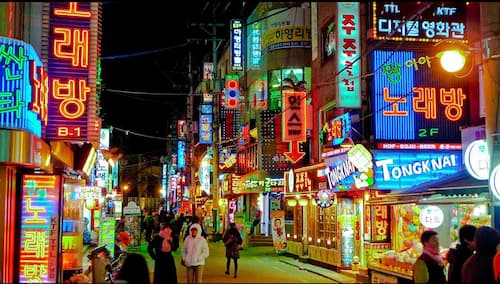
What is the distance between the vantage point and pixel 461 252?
9.37 meters

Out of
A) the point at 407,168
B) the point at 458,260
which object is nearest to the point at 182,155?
the point at 407,168

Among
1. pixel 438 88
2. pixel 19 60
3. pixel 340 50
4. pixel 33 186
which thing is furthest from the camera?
pixel 438 88

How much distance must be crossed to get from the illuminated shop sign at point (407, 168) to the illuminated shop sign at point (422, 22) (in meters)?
4.01

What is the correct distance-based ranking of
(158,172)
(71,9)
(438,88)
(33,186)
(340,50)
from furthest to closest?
(158,172)
(438,88)
(340,50)
(71,9)
(33,186)

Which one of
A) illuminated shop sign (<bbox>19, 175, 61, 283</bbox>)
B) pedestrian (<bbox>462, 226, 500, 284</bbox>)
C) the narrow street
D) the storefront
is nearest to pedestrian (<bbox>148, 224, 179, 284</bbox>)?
illuminated shop sign (<bbox>19, 175, 61, 283</bbox>)

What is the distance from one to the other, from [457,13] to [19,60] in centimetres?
1541

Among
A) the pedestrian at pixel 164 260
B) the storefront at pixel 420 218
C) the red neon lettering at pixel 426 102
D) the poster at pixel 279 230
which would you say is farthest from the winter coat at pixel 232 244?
the pedestrian at pixel 164 260

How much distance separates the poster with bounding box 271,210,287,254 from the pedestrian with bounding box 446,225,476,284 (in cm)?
2005

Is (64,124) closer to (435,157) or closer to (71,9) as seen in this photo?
(71,9)

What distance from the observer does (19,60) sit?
12461 millimetres

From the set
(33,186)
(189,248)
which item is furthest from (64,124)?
(189,248)

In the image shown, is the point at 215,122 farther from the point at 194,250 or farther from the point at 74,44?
the point at 74,44

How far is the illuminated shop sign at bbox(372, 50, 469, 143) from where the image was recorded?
21933mm

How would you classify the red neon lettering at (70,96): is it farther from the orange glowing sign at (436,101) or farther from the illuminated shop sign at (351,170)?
the orange glowing sign at (436,101)
